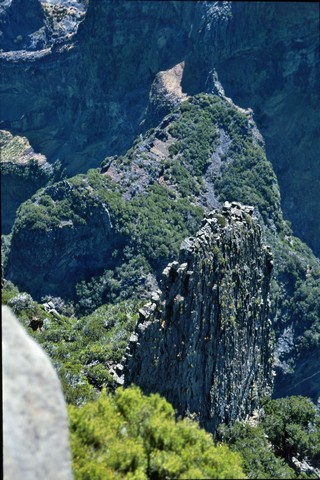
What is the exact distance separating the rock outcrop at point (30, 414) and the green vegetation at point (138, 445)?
577 cm

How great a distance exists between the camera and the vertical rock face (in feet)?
106

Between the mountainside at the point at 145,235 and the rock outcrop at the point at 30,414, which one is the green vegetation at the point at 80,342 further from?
the mountainside at the point at 145,235

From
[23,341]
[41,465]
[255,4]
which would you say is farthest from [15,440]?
[255,4]

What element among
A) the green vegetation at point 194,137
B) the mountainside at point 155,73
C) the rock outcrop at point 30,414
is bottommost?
the rock outcrop at point 30,414

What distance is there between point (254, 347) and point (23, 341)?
32.8 meters

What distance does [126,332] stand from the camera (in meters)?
44.9

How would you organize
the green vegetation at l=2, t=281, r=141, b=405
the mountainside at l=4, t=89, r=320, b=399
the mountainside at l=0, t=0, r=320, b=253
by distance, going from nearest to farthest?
the green vegetation at l=2, t=281, r=141, b=405, the mountainside at l=4, t=89, r=320, b=399, the mountainside at l=0, t=0, r=320, b=253

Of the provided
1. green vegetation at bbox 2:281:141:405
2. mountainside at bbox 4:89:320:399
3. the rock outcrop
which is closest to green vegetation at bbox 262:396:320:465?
green vegetation at bbox 2:281:141:405

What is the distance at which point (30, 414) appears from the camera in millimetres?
12703

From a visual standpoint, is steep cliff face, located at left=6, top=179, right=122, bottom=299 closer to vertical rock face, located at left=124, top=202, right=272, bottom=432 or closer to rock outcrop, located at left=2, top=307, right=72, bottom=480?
vertical rock face, located at left=124, top=202, right=272, bottom=432

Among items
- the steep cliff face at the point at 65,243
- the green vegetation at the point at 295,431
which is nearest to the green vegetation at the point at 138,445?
the green vegetation at the point at 295,431

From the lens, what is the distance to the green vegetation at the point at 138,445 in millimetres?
19188

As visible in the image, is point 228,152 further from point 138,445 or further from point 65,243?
point 138,445

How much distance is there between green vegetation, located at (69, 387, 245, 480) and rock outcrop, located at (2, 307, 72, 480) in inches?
227
